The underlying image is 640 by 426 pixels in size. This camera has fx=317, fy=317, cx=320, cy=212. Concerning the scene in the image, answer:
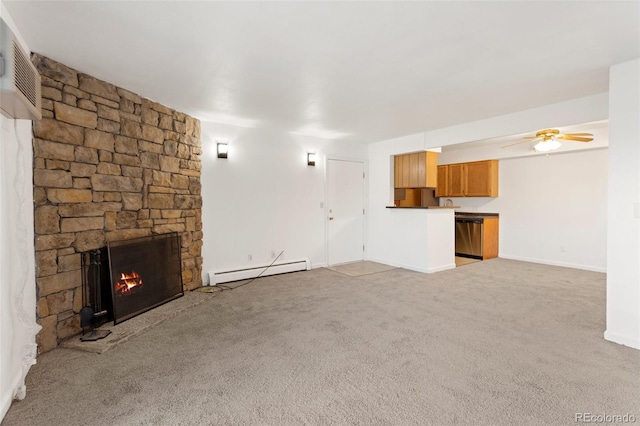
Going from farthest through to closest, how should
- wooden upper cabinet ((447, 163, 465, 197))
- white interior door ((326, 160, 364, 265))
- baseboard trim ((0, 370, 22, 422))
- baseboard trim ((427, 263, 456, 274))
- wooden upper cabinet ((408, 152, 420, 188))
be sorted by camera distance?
wooden upper cabinet ((447, 163, 465, 197)), white interior door ((326, 160, 364, 265)), wooden upper cabinet ((408, 152, 420, 188)), baseboard trim ((427, 263, 456, 274)), baseboard trim ((0, 370, 22, 422))

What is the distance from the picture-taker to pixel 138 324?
3.04 metres

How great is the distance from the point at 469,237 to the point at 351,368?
17.7 ft

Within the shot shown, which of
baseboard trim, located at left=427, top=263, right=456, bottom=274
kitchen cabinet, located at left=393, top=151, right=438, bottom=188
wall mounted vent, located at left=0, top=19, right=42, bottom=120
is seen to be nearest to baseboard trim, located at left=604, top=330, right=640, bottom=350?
baseboard trim, located at left=427, top=263, right=456, bottom=274

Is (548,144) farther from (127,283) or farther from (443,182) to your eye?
(127,283)

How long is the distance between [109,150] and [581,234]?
23.8ft

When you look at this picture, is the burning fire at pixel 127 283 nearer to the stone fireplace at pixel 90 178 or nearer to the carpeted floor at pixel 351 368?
the stone fireplace at pixel 90 178

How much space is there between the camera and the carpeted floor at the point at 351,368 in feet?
6.02

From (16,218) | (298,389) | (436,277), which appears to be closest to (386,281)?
(436,277)

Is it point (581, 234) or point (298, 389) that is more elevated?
point (581, 234)

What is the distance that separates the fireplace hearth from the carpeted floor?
43 centimetres

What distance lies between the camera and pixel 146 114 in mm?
3615

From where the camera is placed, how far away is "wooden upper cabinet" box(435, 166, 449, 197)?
743cm

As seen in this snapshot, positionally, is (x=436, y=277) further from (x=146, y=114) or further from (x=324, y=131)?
(x=146, y=114)

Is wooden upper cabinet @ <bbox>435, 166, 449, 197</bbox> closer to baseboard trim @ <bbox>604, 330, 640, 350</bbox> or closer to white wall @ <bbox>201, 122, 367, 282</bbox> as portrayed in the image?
white wall @ <bbox>201, 122, 367, 282</bbox>
